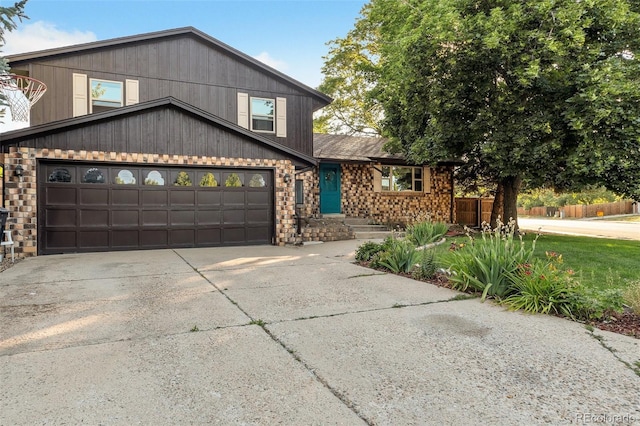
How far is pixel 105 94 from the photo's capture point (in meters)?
11.9

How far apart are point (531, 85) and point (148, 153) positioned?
10.1 m

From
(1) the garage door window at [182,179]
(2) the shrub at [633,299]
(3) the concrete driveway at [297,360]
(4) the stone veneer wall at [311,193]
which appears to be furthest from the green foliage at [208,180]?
(2) the shrub at [633,299]

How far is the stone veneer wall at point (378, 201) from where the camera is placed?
52.3ft

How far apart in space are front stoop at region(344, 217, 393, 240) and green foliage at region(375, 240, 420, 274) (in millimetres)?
5902

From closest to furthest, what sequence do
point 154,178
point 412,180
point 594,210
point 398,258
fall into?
point 398,258 < point 154,178 < point 412,180 < point 594,210

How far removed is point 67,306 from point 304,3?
15.5 meters

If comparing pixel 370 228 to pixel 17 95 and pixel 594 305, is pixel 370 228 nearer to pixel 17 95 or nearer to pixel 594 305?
pixel 594 305

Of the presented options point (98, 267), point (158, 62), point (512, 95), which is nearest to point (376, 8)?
point (512, 95)

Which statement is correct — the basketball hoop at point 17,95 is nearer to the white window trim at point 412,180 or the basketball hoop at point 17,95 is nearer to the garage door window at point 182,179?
the garage door window at point 182,179

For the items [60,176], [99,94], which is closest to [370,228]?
[60,176]

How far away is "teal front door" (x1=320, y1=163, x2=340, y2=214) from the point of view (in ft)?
51.1

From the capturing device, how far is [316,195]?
15406 millimetres

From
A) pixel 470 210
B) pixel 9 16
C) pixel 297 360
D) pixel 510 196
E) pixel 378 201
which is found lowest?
pixel 297 360

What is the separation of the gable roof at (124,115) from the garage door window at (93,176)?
3.56 feet
